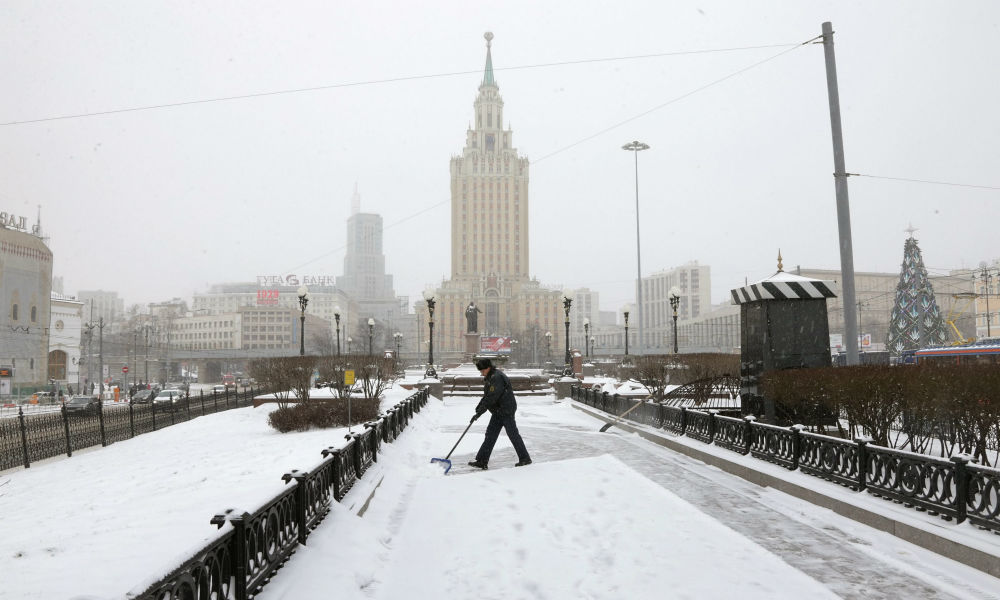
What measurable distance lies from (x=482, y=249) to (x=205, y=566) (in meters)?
146

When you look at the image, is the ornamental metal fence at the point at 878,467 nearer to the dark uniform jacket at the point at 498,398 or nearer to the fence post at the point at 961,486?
the fence post at the point at 961,486

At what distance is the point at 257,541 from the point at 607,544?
317 centimetres

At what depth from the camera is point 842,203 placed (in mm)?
10914

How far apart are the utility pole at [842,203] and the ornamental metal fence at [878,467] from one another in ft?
8.25

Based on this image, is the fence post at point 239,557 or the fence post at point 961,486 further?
the fence post at point 961,486

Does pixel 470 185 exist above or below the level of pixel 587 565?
above

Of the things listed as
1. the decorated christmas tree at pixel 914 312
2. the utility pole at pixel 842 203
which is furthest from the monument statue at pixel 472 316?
the utility pole at pixel 842 203

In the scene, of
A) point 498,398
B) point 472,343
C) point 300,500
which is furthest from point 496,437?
point 472,343

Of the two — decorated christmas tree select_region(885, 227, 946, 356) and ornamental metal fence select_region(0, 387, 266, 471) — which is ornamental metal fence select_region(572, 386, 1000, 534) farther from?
decorated christmas tree select_region(885, 227, 946, 356)

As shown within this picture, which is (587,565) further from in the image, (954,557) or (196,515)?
(196,515)

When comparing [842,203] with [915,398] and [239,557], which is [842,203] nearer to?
[915,398]

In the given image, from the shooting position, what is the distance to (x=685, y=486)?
8.65 metres

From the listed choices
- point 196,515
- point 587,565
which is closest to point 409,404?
point 196,515

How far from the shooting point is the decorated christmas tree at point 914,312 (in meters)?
42.0
